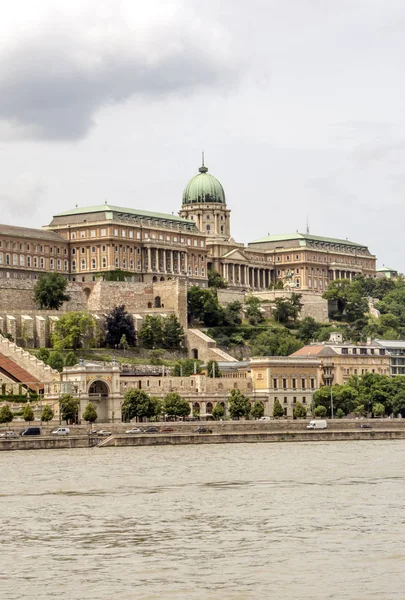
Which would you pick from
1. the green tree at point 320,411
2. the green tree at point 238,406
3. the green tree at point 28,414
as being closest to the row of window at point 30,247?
the green tree at point 238,406

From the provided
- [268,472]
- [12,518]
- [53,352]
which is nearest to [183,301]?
[53,352]

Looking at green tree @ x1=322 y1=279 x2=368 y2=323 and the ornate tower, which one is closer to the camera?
green tree @ x1=322 y1=279 x2=368 y2=323

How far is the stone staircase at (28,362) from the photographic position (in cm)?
11475

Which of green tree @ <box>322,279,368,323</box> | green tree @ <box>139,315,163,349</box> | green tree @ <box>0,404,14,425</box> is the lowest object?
green tree @ <box>0,404,14,425</box>

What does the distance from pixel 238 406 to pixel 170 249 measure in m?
53.8

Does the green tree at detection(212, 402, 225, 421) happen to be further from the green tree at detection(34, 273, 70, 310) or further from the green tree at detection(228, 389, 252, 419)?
the green tree at detection(34, 273, 70, 310)

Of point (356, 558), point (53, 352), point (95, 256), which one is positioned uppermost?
point (95, 256)

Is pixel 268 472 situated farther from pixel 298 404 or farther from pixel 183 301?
pixel 183 301

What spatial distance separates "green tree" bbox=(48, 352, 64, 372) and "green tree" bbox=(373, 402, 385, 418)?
24.6 meters

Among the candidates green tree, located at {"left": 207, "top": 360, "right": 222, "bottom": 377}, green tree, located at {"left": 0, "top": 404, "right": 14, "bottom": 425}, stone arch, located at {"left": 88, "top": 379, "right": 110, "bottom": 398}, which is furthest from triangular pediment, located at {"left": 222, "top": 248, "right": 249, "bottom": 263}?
green tree, located at {"left": 0, "top": 404, "right": 14, "bottom": 425}

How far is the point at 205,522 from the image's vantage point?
49.7 metres

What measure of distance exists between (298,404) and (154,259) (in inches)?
1914

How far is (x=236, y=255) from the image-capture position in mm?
183000

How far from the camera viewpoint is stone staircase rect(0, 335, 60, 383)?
115m
